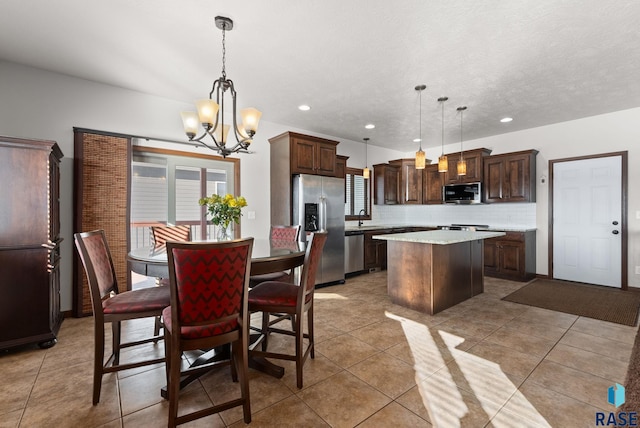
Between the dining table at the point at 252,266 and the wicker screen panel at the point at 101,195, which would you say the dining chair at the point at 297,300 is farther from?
the wicker screen panel at the point at 101,195


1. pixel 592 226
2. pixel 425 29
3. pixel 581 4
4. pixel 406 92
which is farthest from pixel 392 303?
pixel 592 226

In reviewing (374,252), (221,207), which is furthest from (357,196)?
(221,207)

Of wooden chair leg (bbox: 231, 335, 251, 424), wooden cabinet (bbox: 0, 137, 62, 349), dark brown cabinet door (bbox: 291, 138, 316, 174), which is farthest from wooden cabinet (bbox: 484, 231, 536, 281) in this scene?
wooden cabinet (bbox: 0, 137, 62, 349)

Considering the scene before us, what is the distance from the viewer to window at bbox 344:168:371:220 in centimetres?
618

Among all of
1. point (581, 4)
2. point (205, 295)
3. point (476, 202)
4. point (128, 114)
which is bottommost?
point (205, 295)

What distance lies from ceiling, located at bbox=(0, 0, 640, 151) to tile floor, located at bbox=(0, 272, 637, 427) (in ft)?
8.87

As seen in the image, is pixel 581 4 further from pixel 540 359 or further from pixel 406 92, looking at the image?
pixel 540 359

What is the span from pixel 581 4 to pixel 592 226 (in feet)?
12.9

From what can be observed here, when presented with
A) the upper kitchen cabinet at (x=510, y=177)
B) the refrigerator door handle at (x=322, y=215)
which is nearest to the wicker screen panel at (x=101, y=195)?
the refrigerator door handle at (x=322, y=215)

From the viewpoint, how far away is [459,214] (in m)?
6.30

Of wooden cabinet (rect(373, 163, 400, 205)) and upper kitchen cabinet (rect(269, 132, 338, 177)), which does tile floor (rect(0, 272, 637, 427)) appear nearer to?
upper kitchen cabinet (rect(269, 132, 338, 177))

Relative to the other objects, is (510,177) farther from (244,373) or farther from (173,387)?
(173,387)

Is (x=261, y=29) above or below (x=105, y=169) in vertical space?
above

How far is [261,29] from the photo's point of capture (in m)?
2.42
